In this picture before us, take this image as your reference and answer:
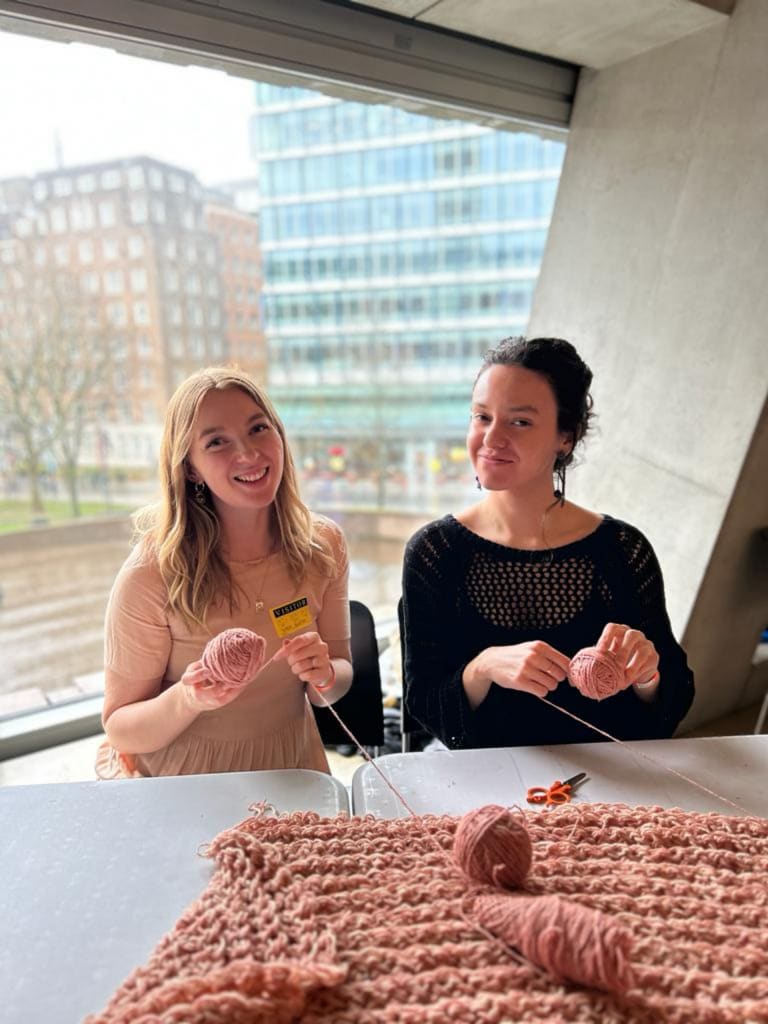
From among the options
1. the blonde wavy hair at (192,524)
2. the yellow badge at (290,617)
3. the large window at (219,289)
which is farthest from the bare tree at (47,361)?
the yellow badge at (290,617)

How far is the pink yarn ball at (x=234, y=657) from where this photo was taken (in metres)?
1.20

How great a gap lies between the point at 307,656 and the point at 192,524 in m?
0.41

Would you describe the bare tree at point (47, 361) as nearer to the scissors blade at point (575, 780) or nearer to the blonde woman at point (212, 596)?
the blonde woman at point (212, 596)

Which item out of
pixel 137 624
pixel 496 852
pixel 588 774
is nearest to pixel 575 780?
pixel 588 774

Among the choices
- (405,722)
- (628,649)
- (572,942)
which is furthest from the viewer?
(405,722)

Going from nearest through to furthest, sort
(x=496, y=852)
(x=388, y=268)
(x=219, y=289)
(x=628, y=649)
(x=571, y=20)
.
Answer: (x=496, y=852) → (x=628, y=649) → (x=571, y=20) → (x=219, y=289) → (x=388, y=268)

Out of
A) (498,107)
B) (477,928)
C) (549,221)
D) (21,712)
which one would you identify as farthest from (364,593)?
(477,928)

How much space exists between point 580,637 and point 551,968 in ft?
2.79

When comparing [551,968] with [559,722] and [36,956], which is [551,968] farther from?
[559,722]

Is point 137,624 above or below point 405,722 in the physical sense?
above

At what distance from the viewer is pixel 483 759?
4.22 feet

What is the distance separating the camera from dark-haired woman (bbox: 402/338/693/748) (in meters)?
1.56

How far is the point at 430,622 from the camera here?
1.63 metres

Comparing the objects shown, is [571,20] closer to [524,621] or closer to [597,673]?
[524,621]
